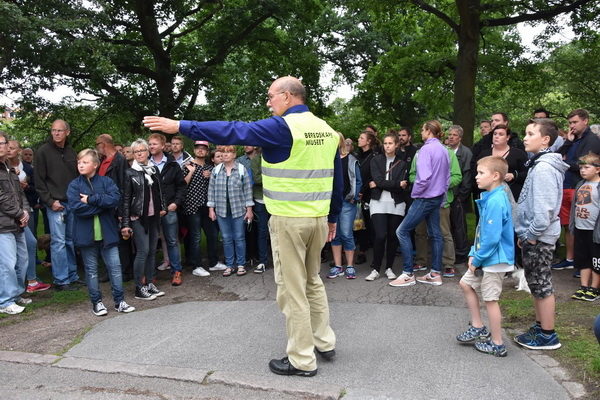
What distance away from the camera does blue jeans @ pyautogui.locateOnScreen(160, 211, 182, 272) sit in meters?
7.57

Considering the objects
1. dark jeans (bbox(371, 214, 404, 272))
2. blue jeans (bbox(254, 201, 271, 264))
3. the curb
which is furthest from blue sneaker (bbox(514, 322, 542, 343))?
blue jeans (bbox(254, 201, 271, 264))

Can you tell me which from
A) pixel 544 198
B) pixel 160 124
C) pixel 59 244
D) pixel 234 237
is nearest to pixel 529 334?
pixel 544 198

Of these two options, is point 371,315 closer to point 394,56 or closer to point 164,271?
point 164,271

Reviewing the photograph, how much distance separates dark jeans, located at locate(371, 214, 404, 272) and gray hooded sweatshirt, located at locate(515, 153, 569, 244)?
9.01ft

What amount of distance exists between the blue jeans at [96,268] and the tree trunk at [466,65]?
9522mm

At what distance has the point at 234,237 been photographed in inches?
318

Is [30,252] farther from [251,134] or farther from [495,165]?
[495,165]

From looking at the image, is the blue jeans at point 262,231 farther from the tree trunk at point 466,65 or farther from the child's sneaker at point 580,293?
the tree trunk at point 466,65

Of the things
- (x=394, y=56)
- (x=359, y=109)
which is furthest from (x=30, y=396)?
(x=359, y=109)

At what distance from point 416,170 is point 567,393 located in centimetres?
372

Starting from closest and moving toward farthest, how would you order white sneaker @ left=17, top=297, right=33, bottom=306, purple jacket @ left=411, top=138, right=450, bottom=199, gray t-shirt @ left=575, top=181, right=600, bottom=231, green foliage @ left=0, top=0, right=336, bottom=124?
gray t-shirt @ left=575, top=181, right=600, bottom=231 → white sneaker @ left=17, top=297, right=33, bottom=306 → purple jacket @ left=411, top=138, right=450, bottom=199 → green foliage @ left=0, top=0, right=336, bottom=124

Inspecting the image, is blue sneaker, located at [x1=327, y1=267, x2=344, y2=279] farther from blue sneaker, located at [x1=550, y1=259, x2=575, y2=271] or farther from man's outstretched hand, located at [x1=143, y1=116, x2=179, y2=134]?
man's outstretched hand, located at [x1=143, y1=116, x2=179, y2=134]

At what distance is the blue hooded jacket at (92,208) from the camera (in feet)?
19.8

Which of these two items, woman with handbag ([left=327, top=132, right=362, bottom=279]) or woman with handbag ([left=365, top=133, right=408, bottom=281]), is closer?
woman with handbag ([left=365, top=133, right=408, bottom=281])
